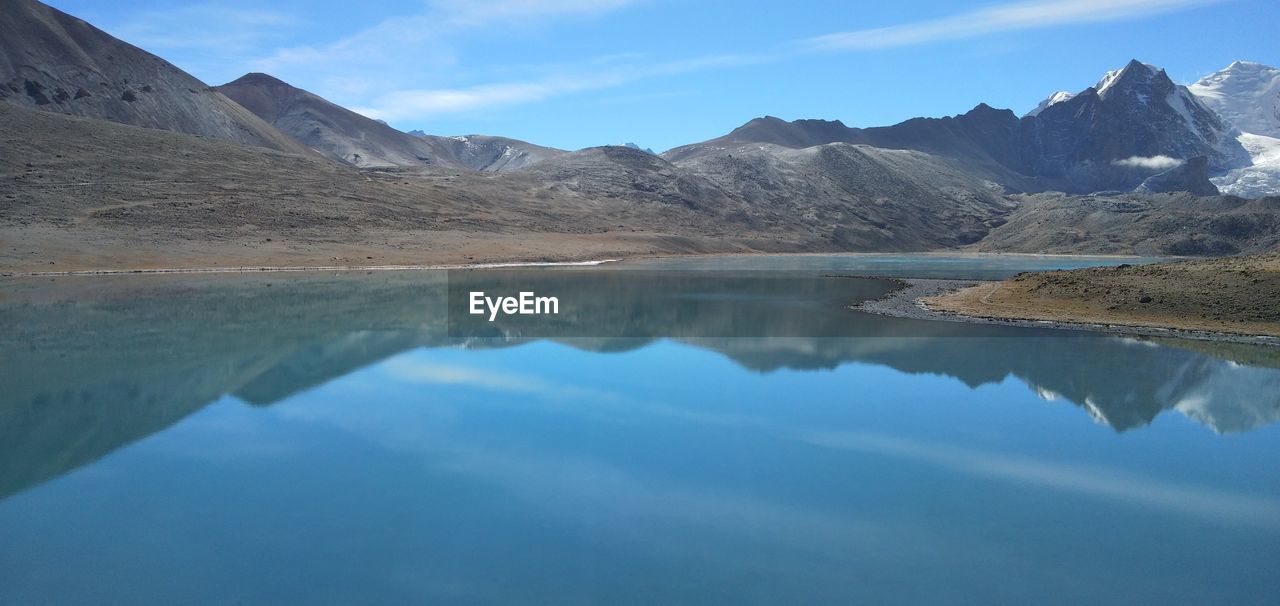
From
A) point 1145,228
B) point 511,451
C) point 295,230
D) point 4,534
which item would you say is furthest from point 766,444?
point 1145,228

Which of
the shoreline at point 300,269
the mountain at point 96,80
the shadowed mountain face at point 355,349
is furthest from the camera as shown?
the mountain at point 96,80

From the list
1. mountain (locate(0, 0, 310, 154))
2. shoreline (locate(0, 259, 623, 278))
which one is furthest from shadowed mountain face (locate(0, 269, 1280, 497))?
mountain (locate(0, 0, 310, 154))

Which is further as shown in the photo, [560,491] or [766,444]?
[766,444]

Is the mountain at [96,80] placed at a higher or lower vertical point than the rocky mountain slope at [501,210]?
higher

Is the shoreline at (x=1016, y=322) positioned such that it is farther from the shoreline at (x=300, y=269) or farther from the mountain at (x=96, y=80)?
the mountain at (x=96, y=80)

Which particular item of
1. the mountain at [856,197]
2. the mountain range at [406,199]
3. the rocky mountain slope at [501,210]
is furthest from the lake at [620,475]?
the mountain at [856,197]

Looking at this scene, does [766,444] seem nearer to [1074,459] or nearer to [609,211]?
[1074,459]

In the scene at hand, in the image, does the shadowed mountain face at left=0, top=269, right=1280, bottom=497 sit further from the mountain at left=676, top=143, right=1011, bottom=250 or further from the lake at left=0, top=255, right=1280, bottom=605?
the mountain at left=676, top=143, right=1011, bottom=250
